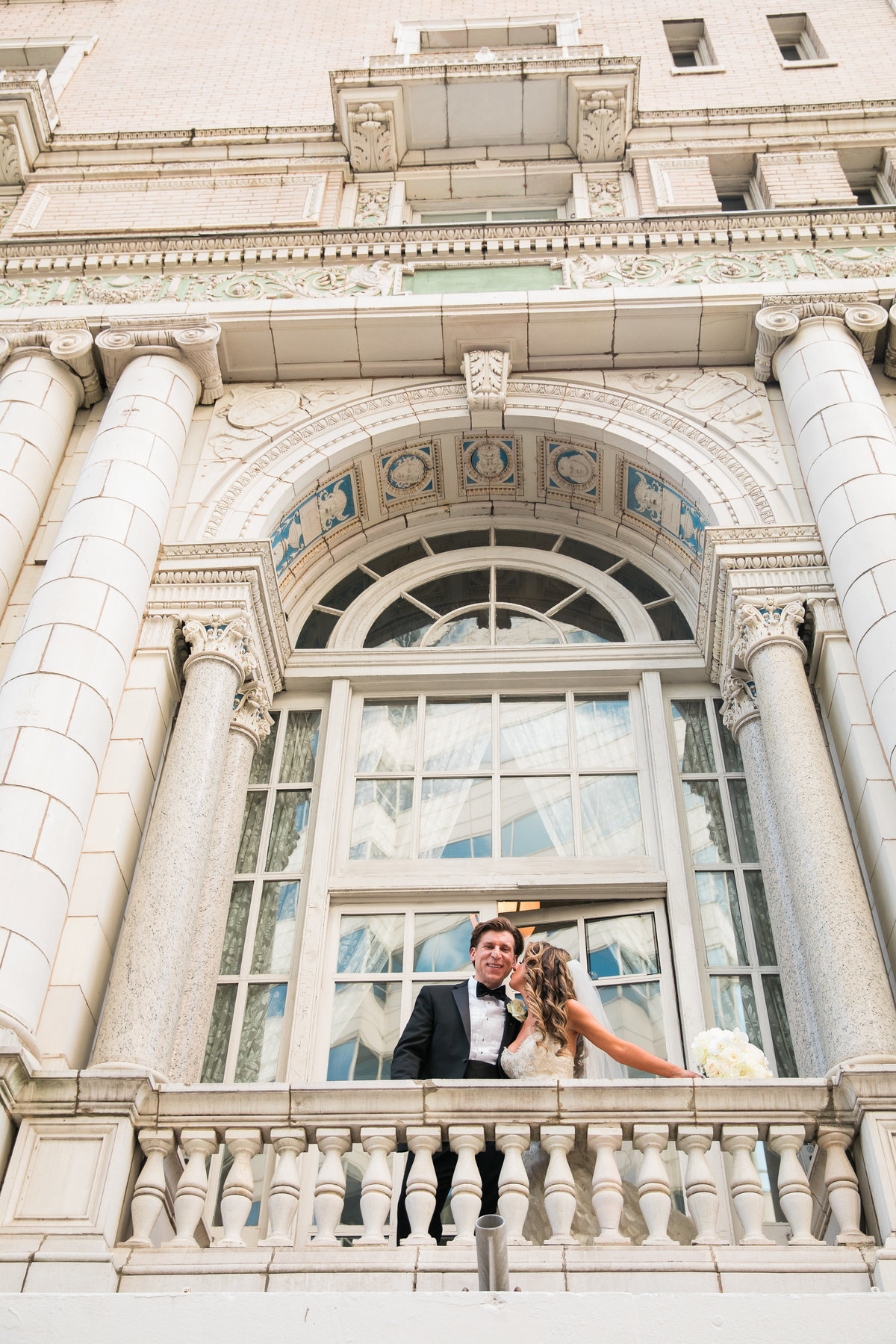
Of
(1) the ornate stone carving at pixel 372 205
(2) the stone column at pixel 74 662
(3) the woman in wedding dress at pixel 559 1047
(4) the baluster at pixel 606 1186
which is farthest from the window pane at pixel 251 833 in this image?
(1) the ornate stone carving at pixel 372 205

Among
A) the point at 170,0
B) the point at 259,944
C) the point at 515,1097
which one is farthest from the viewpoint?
the point at 170,0

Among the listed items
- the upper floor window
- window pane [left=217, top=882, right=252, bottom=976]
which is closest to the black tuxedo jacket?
window pane [left=217, top=882, right=252, bottom=976]

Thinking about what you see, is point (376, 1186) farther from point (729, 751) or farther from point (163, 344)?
point (163, 344)

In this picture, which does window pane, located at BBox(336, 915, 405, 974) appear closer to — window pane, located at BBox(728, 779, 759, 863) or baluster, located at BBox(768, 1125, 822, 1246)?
window pane, located at BBox(728, 779, 759, 863)

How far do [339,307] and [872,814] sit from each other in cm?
683

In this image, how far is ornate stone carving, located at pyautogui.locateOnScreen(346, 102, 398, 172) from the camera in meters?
15.7

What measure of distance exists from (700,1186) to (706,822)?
13.5ft

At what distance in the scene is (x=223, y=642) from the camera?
33.7ft

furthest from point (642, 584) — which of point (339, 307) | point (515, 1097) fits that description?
point (515, 1097)

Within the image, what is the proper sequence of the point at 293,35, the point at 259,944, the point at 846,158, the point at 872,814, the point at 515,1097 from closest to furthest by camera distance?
the point at 515,1097 → the point at 872,814 → the point at 259,944 → the point at 846,158 → the point at 293,35

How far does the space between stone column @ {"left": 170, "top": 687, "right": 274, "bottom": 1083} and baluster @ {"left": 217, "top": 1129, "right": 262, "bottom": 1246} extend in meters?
1.18

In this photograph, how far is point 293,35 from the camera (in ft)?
61.5

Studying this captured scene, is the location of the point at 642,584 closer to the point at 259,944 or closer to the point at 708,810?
the point at 708,810

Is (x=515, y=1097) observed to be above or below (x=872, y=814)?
below
